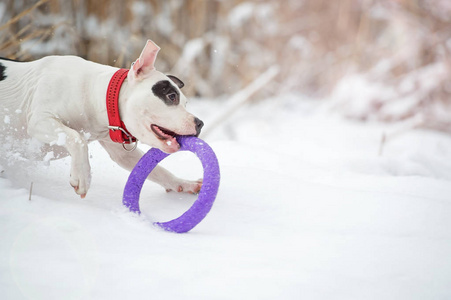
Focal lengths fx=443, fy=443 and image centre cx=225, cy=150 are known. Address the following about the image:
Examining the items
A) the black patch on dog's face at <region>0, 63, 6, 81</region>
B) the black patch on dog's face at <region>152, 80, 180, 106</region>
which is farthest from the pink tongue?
the black patch on dog's face at <region>0, 63, 6, 81</region>

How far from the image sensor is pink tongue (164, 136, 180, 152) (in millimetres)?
1787

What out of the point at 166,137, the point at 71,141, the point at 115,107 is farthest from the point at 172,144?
the point at 71,141

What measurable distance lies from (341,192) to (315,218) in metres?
0.33

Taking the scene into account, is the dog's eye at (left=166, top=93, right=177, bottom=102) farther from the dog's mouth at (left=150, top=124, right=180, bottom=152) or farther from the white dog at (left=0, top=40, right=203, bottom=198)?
the dog's mouth at (left=150, top=124, right=180, bottom=152)

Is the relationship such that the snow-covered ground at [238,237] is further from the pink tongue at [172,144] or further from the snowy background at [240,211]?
the pink tongue at [172,144]

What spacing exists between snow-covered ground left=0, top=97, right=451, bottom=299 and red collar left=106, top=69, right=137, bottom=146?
11.3 inches

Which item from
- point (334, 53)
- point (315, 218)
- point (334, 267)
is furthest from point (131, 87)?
point (334, 53)

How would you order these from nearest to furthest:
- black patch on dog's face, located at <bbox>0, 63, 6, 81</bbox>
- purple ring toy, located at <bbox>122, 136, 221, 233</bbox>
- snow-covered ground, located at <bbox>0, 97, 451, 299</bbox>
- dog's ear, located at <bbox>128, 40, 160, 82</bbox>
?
snow-covered ground, located at <bbox>0, 97, 451, 299</bbox>
purple ring toy, located at <bbox>122, 136, 221, 233</bbox>
dog's ear, located at <bbox>128, 40, 160, 82</bbox>
black patch on dog's face, located at <bbox>0, 63, 6, 81</bbox>

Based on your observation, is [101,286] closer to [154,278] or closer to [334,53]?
[154,278]

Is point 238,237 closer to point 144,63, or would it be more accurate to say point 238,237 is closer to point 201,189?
point 201,189

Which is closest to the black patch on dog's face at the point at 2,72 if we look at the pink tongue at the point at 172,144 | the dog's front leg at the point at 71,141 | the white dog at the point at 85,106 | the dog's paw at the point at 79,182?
the white dog at the point at 85,106

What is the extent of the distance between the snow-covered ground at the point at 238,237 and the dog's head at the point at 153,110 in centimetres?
31

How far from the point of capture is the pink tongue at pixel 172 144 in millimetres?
1787

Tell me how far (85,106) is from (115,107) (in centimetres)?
17
